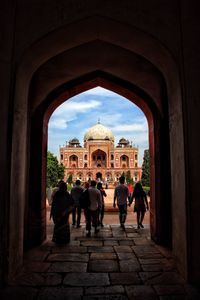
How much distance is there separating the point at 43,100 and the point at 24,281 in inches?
145

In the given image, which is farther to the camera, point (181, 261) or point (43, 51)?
point (43, 51)

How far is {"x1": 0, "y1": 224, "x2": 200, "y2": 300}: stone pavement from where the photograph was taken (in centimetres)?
308

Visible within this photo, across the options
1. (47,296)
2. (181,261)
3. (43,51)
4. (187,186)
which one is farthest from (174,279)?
(43,51)

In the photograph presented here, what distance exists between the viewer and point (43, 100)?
18.7 ft

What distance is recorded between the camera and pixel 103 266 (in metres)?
4.07

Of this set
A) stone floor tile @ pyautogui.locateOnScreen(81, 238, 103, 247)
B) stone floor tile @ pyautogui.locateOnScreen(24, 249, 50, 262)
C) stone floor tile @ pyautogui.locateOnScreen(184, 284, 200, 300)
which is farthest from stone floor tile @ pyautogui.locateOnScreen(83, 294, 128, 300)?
stone floor tile @ pyautogui.locateOnScreen(81, 238, 103, 247)

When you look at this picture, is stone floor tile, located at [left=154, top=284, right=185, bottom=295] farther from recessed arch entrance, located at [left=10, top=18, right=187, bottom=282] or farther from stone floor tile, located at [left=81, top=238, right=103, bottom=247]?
stone floor tile, located at [left=81, top=238, right=103, bottom=247]

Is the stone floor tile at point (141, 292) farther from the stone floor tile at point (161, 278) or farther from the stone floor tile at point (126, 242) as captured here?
the stone floor tile at point (126, 242)

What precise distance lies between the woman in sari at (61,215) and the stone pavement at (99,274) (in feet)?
0.67

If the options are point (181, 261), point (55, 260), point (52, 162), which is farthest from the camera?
point (52, 162)

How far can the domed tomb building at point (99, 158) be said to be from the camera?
49312 millimetres

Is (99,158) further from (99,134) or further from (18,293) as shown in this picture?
(18,293)

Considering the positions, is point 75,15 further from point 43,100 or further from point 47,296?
point 47,296

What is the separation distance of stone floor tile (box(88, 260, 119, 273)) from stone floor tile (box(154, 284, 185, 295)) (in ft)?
2.68
